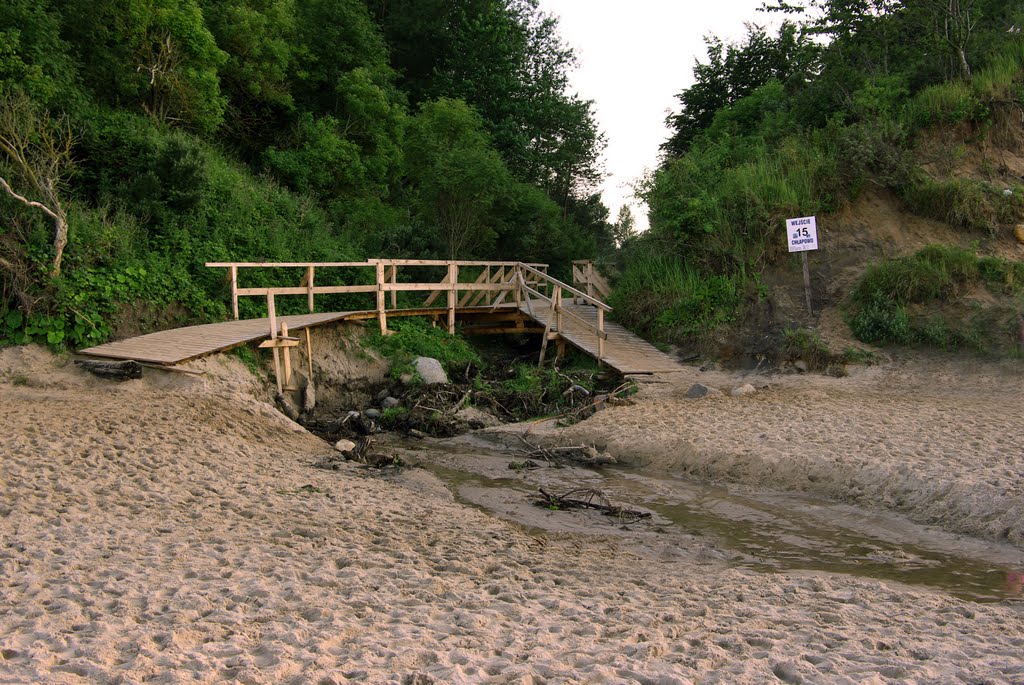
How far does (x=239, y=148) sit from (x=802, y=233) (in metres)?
15.3

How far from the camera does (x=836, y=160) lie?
15.7 m

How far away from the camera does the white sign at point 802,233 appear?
1379 centimetres

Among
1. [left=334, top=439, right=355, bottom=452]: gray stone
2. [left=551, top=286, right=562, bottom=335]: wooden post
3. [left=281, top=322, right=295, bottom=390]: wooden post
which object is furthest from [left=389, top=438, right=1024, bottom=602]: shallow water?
[left=551, top=286, right=562, bottom=335]: wooden post

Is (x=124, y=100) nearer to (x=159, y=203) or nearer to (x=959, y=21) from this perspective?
(x=159, y=203)

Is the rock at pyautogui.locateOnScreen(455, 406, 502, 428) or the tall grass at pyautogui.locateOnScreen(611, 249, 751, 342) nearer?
the rock at pyautogui.locateOnScreen(455, 406, 502, 428)

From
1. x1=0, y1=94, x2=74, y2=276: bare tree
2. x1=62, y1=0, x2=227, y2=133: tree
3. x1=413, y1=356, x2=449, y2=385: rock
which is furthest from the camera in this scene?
x1=62, y1=0, x2=227, y2=133: tree

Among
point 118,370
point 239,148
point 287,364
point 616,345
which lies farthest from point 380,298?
point 239,148

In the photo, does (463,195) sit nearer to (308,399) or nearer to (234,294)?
(234,294)

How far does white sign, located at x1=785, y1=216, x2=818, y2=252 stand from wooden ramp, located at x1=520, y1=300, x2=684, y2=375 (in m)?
2.97

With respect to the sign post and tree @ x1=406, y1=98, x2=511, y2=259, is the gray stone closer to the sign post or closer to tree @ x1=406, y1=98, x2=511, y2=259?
the sign post

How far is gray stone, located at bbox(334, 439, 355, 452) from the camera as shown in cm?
1010

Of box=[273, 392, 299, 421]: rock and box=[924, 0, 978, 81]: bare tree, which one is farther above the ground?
box=[924, 0, 978, 81]: bare tree

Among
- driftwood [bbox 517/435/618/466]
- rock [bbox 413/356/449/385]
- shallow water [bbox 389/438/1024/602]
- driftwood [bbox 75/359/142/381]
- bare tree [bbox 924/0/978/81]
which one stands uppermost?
bare tree [bbox 924/0/978/81]

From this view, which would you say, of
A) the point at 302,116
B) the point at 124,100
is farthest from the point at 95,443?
the point at 302,116
